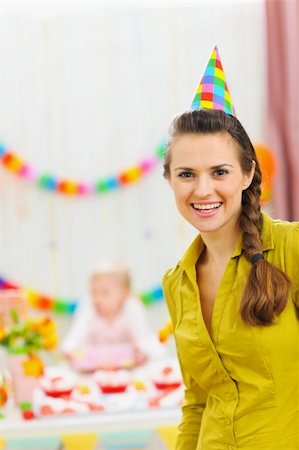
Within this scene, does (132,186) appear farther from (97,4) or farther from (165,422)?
(165,422)

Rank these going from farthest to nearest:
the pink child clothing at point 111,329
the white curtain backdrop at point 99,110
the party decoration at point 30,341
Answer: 1. the white curtain backdrop at point 99,110
2. the pink child clothing at point 111,329
3. the party decoration at point 30,341

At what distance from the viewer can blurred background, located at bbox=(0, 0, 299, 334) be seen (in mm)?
4156

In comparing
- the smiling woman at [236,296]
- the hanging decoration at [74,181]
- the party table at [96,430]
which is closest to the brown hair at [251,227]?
the smiling woman at [236,296]

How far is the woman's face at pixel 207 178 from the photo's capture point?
141 cm

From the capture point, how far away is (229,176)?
1418mm

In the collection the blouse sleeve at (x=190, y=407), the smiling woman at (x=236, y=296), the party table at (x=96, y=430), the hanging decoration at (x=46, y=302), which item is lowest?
the party table at (x=96, y=430)

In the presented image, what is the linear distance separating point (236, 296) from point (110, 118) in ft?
9.56

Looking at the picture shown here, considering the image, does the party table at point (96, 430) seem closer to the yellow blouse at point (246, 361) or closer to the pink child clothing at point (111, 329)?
the yellow blouse at point (246, 361)

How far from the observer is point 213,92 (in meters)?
1.48

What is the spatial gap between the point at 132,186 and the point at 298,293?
2.90 metres

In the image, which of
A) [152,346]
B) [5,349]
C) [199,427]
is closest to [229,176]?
[199,427]

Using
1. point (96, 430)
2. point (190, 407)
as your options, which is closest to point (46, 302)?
point (96, 430)

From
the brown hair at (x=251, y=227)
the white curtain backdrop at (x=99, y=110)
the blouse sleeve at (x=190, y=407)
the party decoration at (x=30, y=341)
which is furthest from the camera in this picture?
the white curtain backdrop at (x=99, y=110)

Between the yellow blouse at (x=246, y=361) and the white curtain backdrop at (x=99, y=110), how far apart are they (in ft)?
9.06
